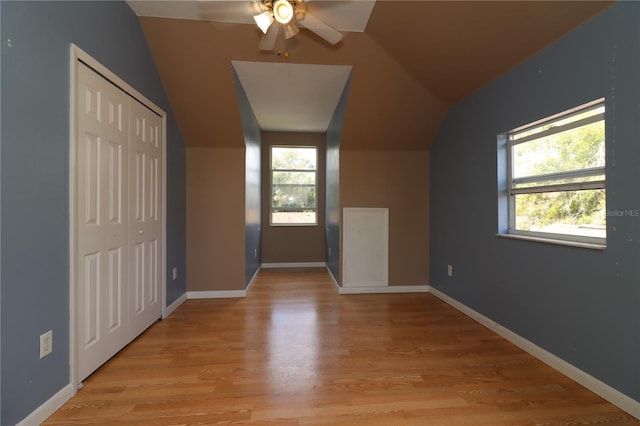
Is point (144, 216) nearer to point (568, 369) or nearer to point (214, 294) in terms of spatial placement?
point (214, 294)

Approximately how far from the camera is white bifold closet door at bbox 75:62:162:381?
5.68 feet

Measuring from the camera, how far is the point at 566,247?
1852mm

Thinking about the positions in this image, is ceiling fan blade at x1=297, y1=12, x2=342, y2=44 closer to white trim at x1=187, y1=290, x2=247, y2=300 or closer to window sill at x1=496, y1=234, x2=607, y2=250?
window sill at x1=496, y1=234, x2=607, y2=250

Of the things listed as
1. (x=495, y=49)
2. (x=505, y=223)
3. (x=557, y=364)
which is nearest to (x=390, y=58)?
(x=495, y=49)

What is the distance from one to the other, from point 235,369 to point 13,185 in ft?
5.32

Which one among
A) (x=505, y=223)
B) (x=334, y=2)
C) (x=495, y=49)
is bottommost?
(x=505, y=223)

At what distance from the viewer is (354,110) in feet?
10.5

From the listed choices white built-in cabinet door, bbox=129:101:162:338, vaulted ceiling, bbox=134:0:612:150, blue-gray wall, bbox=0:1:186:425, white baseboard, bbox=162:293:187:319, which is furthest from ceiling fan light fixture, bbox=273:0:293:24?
white baseboard, bbox=162:293:187:319

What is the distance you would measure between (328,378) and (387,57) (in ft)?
9.41

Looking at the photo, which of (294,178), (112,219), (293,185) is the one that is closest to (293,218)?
(293,185)

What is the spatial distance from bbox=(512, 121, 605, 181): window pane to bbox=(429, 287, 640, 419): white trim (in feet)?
4.37

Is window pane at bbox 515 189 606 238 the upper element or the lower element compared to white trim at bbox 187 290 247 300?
upper

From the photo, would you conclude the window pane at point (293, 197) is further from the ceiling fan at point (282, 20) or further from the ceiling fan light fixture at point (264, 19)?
the ceiling fan light fixture at point (264, 19)

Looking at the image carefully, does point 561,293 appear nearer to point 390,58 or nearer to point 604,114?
point 604,114
